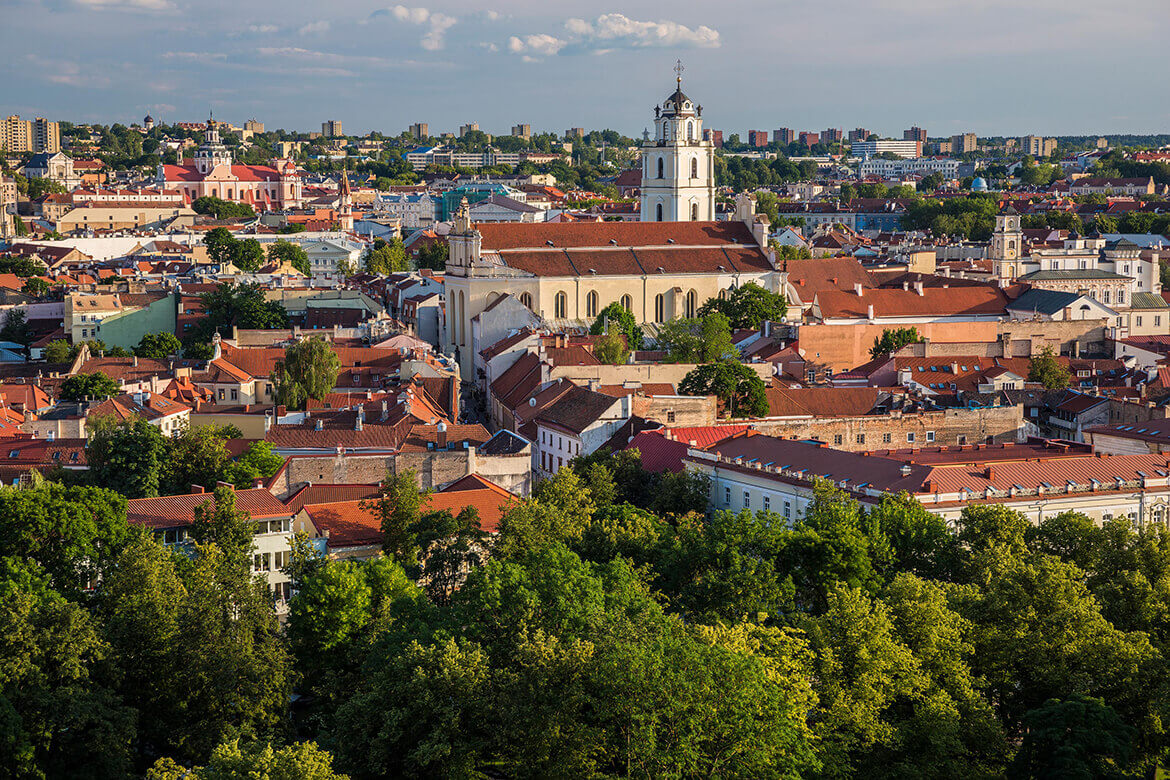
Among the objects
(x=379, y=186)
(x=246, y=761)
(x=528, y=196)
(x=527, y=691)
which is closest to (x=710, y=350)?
(x=527, y=691)

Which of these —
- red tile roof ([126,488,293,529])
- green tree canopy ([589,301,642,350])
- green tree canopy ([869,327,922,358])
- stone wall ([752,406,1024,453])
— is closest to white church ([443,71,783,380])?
green tree canopy ([589,301,642,350])

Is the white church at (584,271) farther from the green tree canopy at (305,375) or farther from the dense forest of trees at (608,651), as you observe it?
the dense forest of trees at (608,651)

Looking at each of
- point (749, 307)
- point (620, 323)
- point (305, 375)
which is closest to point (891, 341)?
point (749, 307)

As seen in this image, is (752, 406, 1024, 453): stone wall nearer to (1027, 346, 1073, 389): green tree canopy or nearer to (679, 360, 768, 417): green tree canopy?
(679, 360, 768, 417): green tree canopy

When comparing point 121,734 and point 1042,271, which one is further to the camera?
point 1042,271

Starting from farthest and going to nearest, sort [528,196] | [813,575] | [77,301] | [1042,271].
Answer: [528,196] → [1042,271] → [77,301] → [813,575]

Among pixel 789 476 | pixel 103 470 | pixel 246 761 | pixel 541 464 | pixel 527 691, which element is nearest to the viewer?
pixel 246 761

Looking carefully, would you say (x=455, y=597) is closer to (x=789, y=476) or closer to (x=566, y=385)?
(x=789, y=476)
